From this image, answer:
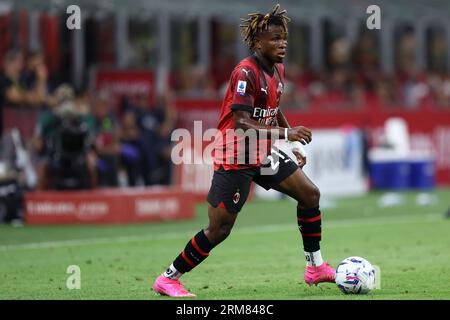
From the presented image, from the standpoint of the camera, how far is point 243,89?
1043cm

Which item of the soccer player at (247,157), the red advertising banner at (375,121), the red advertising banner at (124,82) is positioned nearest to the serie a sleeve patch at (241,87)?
the soccer player at (247,157)

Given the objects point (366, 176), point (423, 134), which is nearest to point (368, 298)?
point (366, 176)

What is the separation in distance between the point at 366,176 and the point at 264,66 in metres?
15.6

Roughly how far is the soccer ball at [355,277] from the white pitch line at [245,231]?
587 cm

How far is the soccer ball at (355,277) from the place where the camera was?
10.7 metres

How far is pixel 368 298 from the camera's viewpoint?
1044 cm

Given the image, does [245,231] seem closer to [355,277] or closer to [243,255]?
[243,255]

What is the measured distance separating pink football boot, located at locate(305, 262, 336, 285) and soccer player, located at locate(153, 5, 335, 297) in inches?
0.5

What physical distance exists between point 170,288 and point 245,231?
24.0 ft

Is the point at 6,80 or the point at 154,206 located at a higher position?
the point at 6,80

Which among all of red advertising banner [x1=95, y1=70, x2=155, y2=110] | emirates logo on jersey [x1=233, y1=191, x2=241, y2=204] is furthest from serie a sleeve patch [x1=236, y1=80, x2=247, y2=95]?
red advertising banner [x1=95, y1=70, x2=155, y2=110]

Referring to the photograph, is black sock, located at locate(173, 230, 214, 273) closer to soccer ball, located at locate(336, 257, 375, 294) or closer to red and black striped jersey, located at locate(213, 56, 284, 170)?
red and black striped jersey, located at locate(213, 56, 284, 170)

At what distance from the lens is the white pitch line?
15878mm
